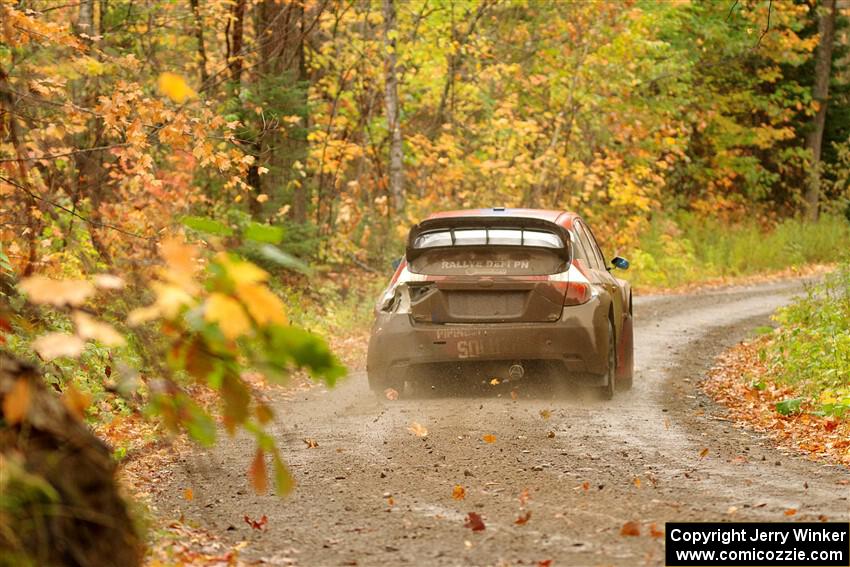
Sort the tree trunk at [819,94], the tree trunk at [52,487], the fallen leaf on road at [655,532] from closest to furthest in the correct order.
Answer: the tree trunk at [52,487] → the fallen leaf on road at [655,532] → the tree trunk at [819,94]

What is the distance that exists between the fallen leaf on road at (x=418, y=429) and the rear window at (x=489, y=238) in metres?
1.92

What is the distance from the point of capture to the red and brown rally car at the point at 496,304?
35.7 feet

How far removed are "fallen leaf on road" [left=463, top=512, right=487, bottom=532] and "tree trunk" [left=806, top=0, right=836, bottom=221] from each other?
3342 centimetres

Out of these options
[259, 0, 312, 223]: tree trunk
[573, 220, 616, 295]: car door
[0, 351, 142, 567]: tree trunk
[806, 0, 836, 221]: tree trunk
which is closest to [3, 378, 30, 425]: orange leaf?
[0, 351, 142, 567]: tree trunk

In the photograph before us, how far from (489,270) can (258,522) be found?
4653 millimetres

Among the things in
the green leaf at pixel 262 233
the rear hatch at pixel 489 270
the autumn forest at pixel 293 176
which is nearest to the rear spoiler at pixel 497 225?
the rear hatch at pixel 489 270

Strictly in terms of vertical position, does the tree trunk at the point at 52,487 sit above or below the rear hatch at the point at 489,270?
above

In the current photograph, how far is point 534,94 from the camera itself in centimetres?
2822

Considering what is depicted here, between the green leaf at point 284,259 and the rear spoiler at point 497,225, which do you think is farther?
the rear spoiler at point 497,225

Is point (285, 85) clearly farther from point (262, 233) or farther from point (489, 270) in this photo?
point (262, 233)

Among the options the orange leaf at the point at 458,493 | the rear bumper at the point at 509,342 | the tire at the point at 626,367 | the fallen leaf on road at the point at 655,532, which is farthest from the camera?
the tire at the point at 626,367

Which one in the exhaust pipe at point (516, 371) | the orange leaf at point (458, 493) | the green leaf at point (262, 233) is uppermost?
the green leaf at point (262, 233)

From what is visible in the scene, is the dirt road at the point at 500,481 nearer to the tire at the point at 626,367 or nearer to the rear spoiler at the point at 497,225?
the tire at the point at 626,367

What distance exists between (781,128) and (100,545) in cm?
3822
